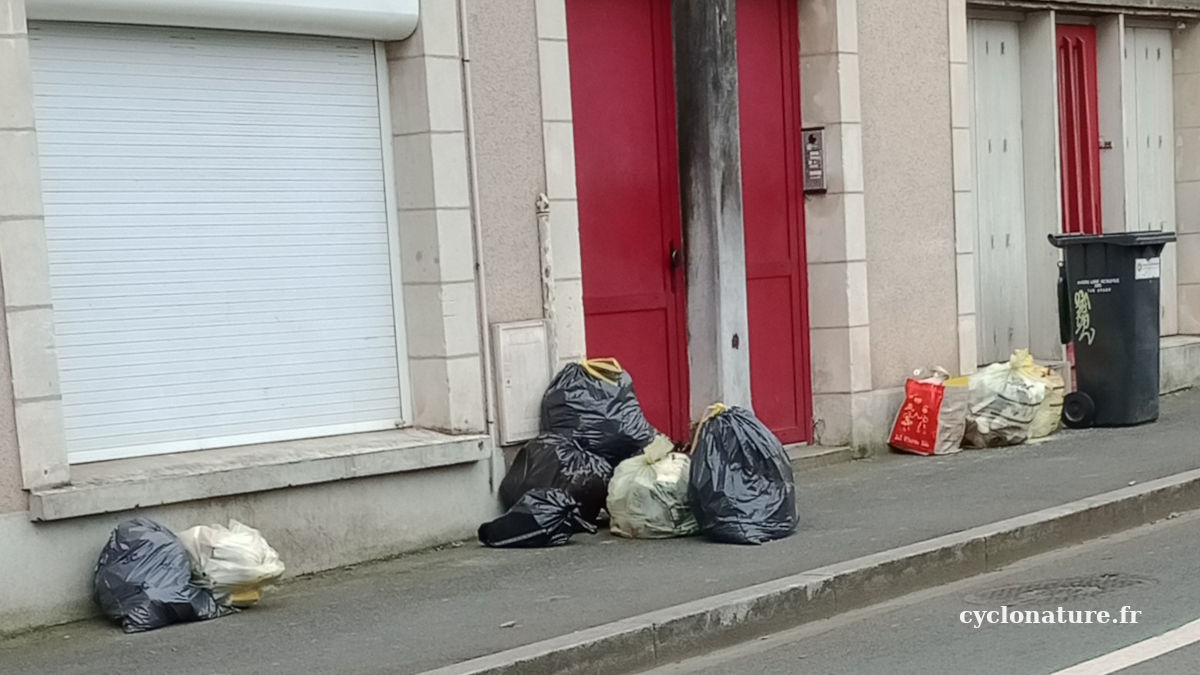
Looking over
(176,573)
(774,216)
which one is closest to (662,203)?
(774,216)

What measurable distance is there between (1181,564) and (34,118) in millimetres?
5525

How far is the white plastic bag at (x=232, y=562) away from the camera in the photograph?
21.8 feet

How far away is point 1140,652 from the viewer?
5.74 m

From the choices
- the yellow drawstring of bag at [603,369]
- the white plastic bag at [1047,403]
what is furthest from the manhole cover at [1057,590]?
the white plastic bag at [1047,403]

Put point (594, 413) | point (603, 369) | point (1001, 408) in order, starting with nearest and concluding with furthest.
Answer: point (594, 413) < point (603, 369) < point (1001, 408)

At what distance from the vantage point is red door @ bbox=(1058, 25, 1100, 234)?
40.9 ft

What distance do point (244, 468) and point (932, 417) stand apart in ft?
16.2

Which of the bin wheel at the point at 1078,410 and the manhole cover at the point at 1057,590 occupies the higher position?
the bin wheel at the point at 1078,410

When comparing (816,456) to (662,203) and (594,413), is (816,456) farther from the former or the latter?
(594,413)

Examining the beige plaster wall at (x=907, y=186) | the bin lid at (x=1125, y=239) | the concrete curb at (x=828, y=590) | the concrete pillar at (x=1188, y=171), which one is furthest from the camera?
the concrete pillar at (x=1188, y=171)

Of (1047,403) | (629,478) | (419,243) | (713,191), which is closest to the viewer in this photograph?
(629,478)

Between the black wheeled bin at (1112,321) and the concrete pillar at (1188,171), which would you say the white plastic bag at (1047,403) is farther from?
the concrete pillar at (1188,171)

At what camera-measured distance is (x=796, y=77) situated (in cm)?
1028

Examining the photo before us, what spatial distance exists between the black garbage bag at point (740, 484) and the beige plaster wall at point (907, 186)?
2.80 metres
